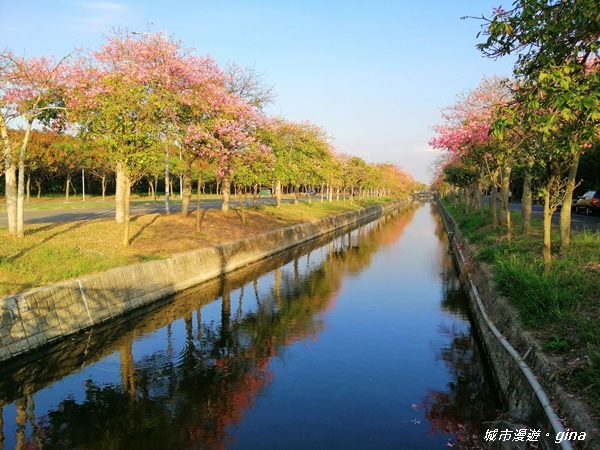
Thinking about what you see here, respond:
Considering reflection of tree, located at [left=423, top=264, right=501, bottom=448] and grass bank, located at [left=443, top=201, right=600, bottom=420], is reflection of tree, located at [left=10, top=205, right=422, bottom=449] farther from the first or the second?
grass bank, located at [left=443, top=201, right=600, bottom=420]

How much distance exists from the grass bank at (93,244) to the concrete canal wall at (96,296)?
2.12ft

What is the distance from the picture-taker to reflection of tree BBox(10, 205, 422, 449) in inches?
299

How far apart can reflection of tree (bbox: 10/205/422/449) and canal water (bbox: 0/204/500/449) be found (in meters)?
0.03

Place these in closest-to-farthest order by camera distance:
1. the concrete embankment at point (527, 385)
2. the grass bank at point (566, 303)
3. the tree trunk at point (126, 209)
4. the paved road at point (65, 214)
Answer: the concrete embankment at point (527, 385), the grass bank at point (566, 303), the tree trunk at point (126, 209), the paved road at point (65, 214)

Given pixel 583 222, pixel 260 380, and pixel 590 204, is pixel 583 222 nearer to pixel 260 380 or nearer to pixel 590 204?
pixel 590 204

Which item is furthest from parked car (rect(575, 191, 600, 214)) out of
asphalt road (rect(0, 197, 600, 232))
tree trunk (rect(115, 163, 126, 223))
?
tree trunk (rect(115, 163, 126, 223))

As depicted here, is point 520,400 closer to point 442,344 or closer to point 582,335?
point 582,335

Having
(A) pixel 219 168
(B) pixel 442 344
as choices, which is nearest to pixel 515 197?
(A) pixel 219 168

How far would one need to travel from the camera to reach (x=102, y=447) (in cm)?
724

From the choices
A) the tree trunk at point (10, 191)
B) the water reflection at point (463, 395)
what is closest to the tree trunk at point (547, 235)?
the water reflection at point (463, 395)

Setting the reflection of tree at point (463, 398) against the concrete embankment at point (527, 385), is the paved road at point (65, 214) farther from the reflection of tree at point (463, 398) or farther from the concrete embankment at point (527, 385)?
the concrete embankment at point (527, 385)

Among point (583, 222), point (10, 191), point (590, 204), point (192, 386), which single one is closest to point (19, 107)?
point (10, 191)

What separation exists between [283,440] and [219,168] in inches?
727

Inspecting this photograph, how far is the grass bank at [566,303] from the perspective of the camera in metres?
6.54
